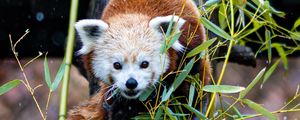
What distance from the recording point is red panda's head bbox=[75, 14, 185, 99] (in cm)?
336

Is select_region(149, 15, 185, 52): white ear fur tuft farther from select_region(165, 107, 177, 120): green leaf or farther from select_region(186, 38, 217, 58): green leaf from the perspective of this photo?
select_region(165, 107, 177, 120): green leaf

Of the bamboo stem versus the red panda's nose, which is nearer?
the bamboo stem

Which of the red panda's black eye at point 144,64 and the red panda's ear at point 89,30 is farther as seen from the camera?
the red panda's ear at point 89,30

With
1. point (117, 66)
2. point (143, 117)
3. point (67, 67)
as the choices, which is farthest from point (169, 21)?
point (67, 67)

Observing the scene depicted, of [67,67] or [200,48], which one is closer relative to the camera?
[67,67]

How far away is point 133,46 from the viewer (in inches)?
134

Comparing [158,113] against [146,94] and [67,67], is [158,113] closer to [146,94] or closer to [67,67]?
[146,94]

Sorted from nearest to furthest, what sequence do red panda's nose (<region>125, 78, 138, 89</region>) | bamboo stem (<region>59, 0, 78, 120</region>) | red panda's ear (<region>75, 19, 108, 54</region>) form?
bamboo stem (<region>59, 0, 78, 120</region>), red panda's nose (<region>125, 78, 138, 89</region>), red panda's ear (<region>75, 19, 108, 54</region>)

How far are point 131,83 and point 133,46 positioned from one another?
18 centimetres

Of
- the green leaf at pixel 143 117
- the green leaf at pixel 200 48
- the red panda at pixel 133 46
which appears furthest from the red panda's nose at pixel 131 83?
the green leaf at pixel 200 48

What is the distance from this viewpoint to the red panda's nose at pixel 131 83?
330 centimetres

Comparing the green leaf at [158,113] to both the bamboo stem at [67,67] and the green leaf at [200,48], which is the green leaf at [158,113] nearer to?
the green leaf at [200,48]

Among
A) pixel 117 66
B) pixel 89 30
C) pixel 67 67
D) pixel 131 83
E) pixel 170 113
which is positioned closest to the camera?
pixel 67 67

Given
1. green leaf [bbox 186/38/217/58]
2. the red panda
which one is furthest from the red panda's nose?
green leaf [bbox 186/38/217/58]
